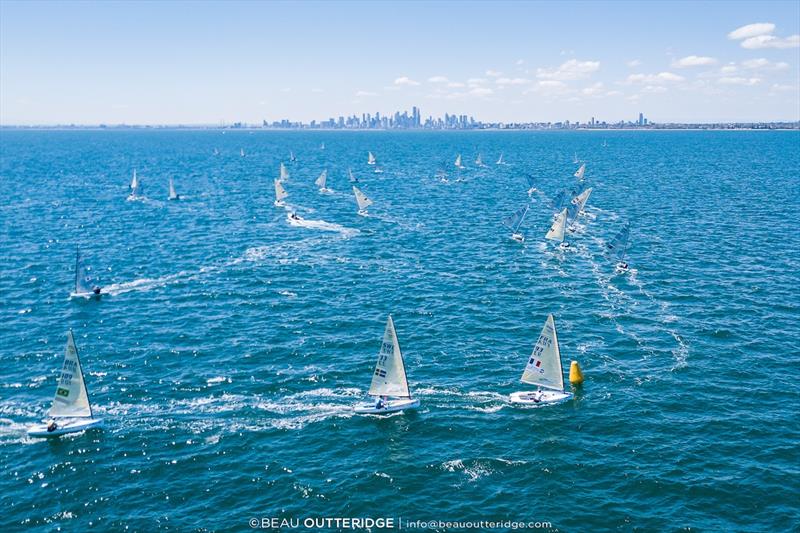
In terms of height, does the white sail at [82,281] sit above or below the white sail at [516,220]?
below

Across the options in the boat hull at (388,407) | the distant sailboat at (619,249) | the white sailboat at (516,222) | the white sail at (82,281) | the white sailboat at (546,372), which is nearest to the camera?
the boat hull at (388,407)

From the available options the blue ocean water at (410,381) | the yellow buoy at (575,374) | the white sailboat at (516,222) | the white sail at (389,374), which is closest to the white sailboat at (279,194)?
the blue ocean water at (410,381)

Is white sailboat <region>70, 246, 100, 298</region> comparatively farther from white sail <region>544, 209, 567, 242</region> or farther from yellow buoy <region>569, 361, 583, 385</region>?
white sail <region>544, 209, 567, 242</region>

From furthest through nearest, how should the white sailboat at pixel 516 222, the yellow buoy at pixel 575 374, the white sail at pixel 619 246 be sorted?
the white sailboat at pixel 516 222
the white sail at pixel 619 246
the yellow buoy at pixel 575 374

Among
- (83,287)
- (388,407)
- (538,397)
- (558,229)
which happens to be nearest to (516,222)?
(558,229)

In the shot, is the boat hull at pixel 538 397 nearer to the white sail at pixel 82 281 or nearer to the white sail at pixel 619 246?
the white sail at pixel 619 246

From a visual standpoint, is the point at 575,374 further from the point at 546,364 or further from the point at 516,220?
the point at 516,220

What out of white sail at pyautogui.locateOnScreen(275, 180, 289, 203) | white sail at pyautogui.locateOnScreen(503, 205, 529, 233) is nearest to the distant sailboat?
white sail at pyautogui.locateOnScreen(503, 205, 529, 233)
